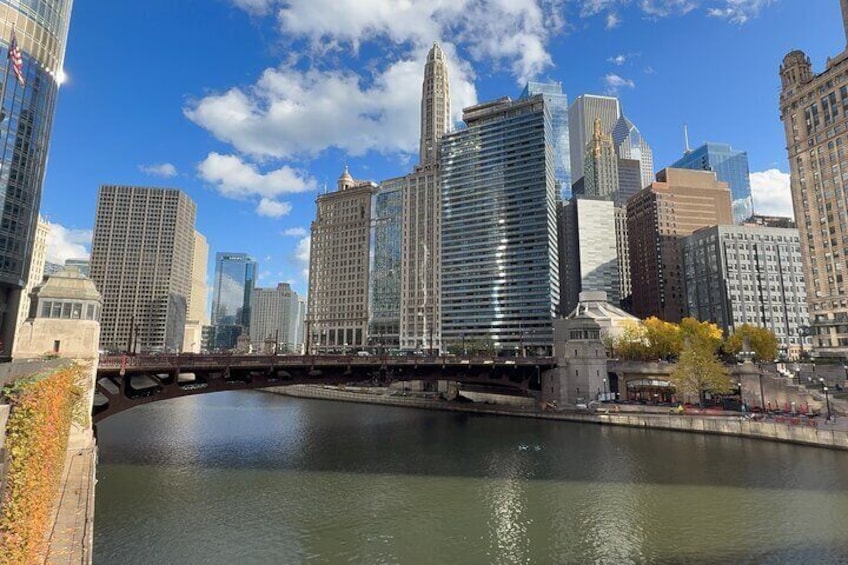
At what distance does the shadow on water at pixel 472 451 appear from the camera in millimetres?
45812

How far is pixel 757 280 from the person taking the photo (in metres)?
169

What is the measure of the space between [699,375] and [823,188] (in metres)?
73.5

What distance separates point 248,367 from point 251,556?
27.7 m

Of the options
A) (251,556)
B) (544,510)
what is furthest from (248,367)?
(544,510)

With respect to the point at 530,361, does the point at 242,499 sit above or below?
below

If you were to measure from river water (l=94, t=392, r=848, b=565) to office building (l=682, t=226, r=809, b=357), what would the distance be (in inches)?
5117

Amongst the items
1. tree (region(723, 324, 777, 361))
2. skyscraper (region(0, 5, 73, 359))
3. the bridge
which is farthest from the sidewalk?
tree (region(723, 324, 777, 361))

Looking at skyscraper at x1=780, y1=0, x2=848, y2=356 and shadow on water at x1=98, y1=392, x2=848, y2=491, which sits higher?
skyscraper at x1=780, y1=0, x2=848, y2=356

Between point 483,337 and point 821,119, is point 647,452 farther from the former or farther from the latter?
point 483,337

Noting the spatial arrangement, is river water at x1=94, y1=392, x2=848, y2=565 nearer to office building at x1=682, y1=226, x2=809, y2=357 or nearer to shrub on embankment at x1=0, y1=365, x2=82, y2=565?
shrub on embankment at x1=0, y1=365, x2=82, y2=565

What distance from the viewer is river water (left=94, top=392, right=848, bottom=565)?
29.3 meters

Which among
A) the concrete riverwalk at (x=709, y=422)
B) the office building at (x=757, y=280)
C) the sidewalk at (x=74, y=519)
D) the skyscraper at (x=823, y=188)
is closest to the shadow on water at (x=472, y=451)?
the concrete riverwalk at (x=709, y=422)

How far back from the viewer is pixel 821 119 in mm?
114625

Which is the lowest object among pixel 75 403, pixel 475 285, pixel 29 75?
pixel 75 403
